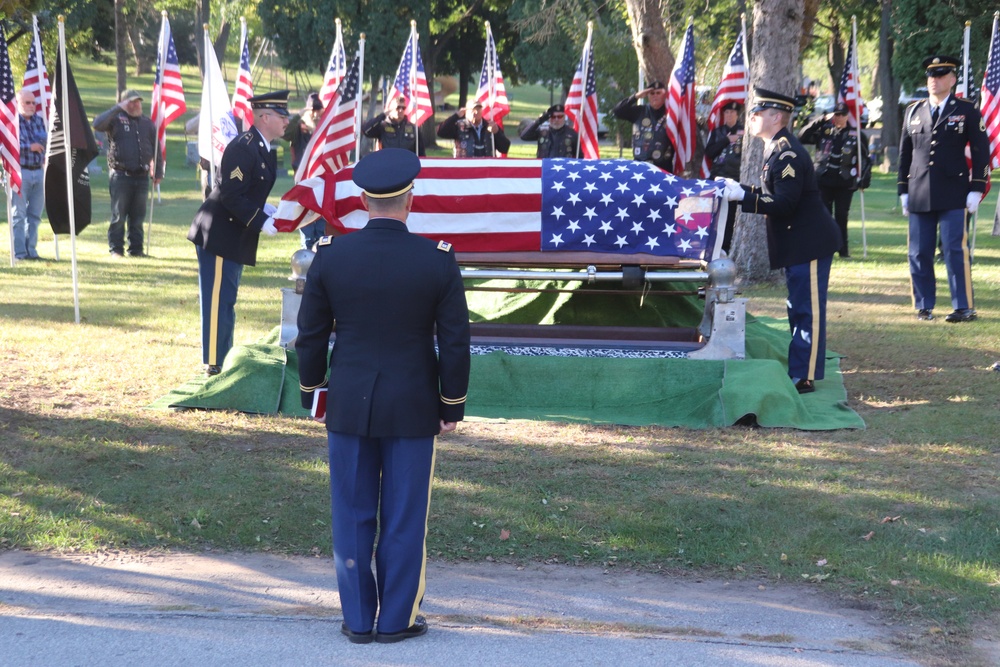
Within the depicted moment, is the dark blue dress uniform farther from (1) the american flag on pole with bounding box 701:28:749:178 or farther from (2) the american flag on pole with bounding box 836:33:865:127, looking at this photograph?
(2) the american flag on pole with bounding box 836:33:865:127

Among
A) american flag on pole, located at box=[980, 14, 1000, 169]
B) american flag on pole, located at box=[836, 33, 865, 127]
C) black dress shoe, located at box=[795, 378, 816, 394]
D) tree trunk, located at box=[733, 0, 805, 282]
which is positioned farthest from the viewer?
american flag on pole, located at box=[836, 33, 865, 127]

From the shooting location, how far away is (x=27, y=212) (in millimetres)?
12383

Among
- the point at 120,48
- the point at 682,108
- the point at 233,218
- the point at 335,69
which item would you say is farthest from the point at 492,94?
the point at 120,48

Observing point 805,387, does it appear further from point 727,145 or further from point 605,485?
point 727,145

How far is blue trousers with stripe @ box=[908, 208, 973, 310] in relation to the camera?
8617 millimetres

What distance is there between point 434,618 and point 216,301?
374 centimetres

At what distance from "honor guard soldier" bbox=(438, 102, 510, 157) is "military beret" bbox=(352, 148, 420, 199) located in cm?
1153

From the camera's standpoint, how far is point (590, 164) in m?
7.30

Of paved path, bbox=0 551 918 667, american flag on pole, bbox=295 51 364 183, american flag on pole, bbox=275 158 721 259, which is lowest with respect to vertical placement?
paved path, bbox=0 551 918 667

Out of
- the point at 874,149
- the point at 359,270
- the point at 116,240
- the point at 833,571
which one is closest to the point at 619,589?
the point at 833,571

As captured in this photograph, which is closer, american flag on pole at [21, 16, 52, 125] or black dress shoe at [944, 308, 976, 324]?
black dress shoe at [944, 308, 976, 324]

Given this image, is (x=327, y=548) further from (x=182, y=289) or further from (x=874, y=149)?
(x=874, y=149)

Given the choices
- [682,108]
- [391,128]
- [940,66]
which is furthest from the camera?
[391,128]

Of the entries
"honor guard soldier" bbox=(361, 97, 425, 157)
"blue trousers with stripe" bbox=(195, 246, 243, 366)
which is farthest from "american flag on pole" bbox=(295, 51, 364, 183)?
"honor guard soldier" bbox=(361, 97, 425, 157)
